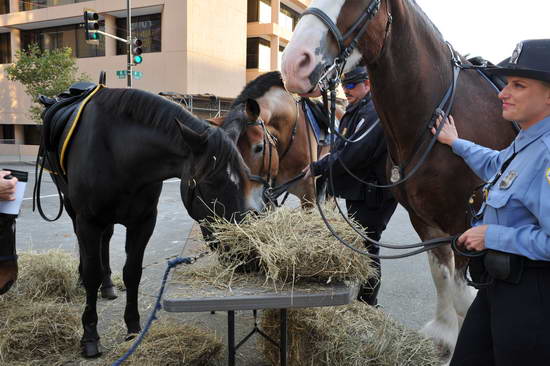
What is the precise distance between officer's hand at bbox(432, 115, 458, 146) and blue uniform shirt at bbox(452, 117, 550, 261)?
1.67 feet

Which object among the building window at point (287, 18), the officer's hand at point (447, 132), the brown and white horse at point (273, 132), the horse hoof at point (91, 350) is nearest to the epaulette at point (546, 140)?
the officer's hand at point (447, 132)

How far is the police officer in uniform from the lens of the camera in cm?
135

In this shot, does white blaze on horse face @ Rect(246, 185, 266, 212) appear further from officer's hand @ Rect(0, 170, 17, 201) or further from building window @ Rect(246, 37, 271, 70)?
building window @ Rect(246, 37, 271, 70)

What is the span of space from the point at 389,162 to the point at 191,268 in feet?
4.92

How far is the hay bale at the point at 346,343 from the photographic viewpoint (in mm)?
2537

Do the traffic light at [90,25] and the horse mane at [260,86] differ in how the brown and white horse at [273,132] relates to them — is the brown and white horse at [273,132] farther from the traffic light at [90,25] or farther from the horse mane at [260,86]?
the traffic light at [90,25]

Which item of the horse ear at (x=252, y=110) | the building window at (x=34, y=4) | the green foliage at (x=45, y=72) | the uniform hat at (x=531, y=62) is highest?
the building window at (x=34, y=4)

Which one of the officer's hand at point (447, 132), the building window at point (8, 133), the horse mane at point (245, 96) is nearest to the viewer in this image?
the officer's hand at point (447, 132)

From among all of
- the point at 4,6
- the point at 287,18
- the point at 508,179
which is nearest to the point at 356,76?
the point at 508,179

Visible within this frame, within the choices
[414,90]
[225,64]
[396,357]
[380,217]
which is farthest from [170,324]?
[225,64]

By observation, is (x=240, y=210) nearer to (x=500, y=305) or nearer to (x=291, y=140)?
(x=500, y=305)

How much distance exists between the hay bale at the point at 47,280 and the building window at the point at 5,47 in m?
29.3

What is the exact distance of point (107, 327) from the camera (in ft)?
11.3

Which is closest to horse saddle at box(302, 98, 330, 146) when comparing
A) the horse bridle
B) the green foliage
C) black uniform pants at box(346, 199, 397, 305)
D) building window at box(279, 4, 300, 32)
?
the horse bridle
